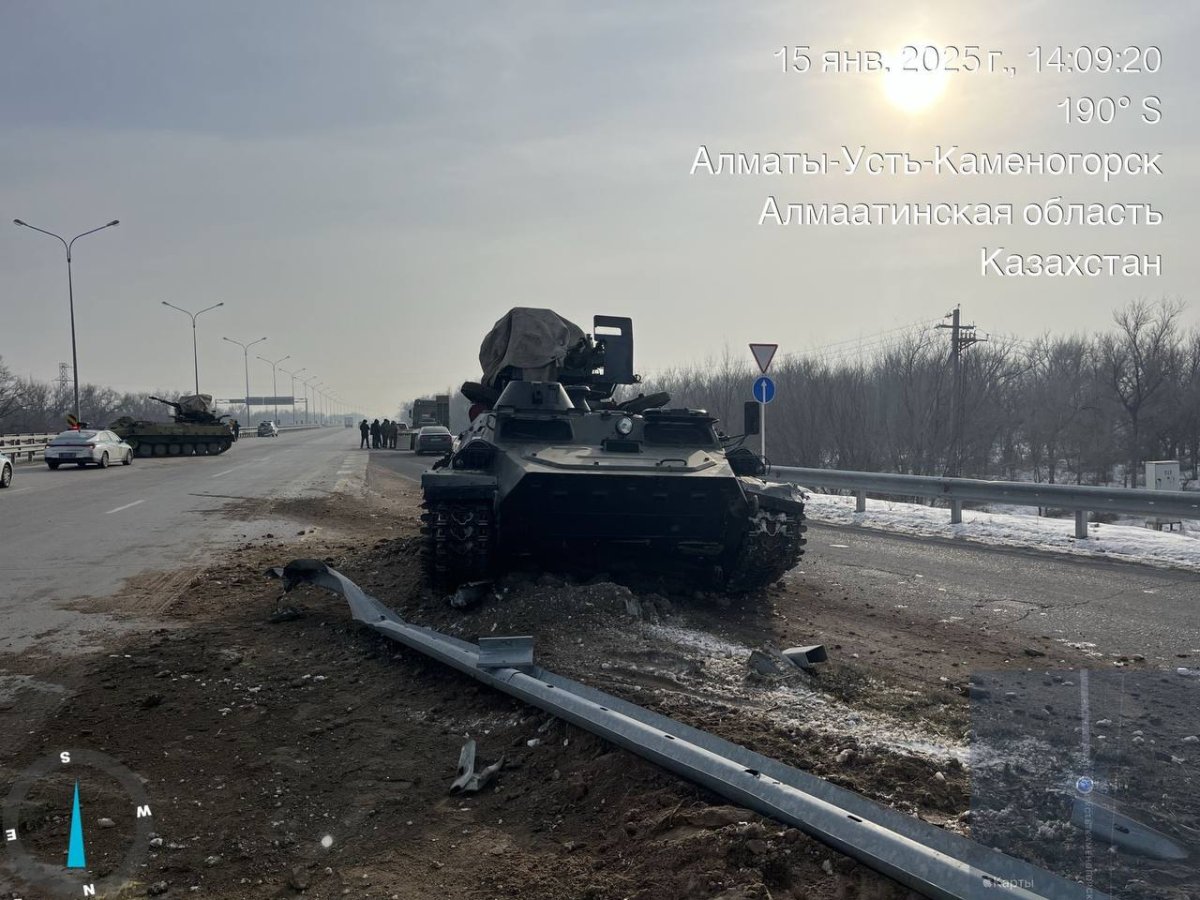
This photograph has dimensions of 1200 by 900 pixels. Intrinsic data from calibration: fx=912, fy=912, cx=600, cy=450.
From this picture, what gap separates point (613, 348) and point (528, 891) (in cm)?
925

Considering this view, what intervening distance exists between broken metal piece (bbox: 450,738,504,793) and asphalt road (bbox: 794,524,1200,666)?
4.56 metres

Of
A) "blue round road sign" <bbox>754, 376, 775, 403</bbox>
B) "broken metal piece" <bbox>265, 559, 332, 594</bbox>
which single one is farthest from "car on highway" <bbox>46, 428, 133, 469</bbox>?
"broken metal piece" <bbox>265, 559, 332, 594</bbox>

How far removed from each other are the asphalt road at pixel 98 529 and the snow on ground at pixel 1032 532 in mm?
9553

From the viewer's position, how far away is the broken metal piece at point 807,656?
5629mm

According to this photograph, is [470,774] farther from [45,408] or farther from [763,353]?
[45,408]

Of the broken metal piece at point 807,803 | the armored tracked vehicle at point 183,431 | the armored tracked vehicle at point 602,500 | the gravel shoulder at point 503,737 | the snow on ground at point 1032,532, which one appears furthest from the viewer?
the armored tracked vehicle at point 183,431

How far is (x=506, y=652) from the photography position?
5.24 meters

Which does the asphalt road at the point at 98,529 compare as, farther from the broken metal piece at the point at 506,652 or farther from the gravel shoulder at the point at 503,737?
the broken metal piece at the point at 506,652

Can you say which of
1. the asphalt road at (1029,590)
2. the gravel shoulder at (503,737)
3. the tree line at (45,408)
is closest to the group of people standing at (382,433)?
the tree line at (45,408)

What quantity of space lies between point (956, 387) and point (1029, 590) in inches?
926

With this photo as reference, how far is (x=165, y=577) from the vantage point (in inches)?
369

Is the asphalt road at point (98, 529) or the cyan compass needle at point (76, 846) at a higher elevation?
the asphalt road at point (98, 529)

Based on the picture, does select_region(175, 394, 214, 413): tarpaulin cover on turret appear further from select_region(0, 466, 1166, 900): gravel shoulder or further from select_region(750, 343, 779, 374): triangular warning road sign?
select_region(0, 466, 1166, 900): gravel shoulder

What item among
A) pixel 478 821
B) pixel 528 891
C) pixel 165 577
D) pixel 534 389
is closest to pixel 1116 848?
pixel 528 891
